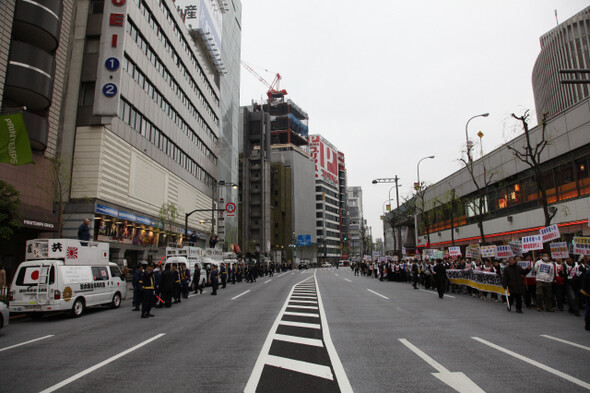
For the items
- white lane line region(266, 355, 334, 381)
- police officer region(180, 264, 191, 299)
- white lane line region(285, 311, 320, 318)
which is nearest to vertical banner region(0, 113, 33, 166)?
white lane line region(266, 355, 334, 381)

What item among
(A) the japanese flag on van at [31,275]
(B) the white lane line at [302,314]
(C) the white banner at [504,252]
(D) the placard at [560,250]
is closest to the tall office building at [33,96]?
(A) the japanese flag on van at [31,275]

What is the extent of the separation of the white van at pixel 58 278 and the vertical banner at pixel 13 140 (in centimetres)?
514

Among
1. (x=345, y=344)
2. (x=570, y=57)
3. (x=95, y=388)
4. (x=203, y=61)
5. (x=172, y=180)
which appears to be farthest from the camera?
(x=570, y=57)

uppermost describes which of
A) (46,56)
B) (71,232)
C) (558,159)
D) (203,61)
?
(203,61)

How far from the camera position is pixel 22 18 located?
74.0 ft

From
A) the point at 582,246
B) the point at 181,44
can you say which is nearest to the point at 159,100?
the point at 181,44

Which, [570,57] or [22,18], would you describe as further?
[570,57]

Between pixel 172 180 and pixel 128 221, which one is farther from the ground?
pixel 172 180

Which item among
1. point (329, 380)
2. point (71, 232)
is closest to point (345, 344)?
point (329, 380)

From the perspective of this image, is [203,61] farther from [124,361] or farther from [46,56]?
[124,361]

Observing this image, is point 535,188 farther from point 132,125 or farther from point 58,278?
point 132,125

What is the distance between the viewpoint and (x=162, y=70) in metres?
39.5

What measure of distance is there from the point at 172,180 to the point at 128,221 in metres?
10.3

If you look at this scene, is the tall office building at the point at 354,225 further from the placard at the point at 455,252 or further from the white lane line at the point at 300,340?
the white lane line at the point at 300,340
